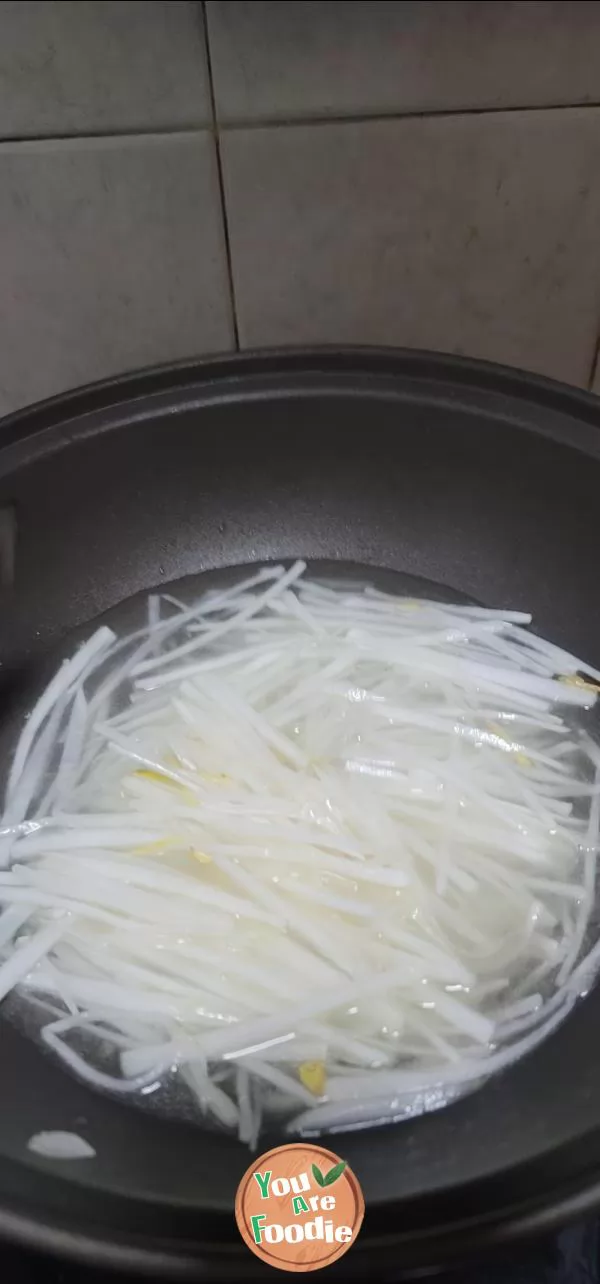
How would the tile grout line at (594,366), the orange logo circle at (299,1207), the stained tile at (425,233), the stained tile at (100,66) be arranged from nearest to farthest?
the orange logo circle at (299,1207)
the stained tile at (100,66)
the stained tile at (425,233)
the tile grout line at (594,366)

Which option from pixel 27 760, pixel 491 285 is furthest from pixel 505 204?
pixel 27 760

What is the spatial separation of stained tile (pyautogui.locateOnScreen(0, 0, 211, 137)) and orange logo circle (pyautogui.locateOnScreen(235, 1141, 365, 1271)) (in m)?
0.98

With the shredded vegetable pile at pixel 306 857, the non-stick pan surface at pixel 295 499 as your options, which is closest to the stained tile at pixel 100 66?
the non-stick pan surface at pixel 295 499

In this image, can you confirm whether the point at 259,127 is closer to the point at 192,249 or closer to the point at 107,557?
the point at 192,249

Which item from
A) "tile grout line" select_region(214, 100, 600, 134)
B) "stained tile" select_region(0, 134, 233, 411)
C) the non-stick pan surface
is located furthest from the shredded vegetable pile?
"tile grout line" select_region(214, 100, 600, 134)

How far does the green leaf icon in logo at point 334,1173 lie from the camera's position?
0.61m

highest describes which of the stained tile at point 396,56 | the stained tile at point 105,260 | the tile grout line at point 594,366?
the stained tile at point 396,56

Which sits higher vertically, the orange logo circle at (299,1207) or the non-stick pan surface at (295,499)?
the non-stick pan surface at (295,499)

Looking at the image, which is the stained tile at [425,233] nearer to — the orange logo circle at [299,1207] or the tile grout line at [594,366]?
the tile grout line at [594,366]

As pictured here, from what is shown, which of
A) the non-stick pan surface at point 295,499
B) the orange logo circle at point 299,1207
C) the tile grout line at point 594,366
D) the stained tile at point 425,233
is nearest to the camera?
the orange logo circle at point 299,1207

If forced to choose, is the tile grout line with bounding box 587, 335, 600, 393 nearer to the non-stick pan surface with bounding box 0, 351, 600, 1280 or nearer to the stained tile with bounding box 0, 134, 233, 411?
the non-stick pan surface with bounding box 0, 351, 600, 1280

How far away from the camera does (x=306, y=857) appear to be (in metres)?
0.85

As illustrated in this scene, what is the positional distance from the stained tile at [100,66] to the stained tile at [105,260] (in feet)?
0.08

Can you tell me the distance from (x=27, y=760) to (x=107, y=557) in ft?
0.88
